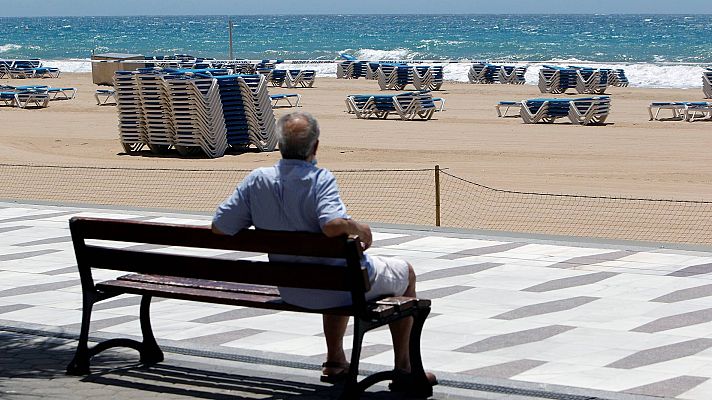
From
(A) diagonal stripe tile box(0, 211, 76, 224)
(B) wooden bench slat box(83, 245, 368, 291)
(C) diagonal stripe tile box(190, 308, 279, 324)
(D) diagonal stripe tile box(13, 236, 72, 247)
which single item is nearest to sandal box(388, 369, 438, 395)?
(B) wooden bench slat box(83, 245, 368, 291)

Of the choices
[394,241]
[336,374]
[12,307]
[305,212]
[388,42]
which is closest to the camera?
[305,212]

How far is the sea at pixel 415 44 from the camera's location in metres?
74.5

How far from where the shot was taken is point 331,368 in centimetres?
589

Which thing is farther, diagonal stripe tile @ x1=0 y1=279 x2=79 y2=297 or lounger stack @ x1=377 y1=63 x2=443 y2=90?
lounger stack @ x1=377 y1=63 x2=443 y2=90

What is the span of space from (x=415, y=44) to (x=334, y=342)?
105 m

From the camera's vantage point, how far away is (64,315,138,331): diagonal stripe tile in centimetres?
724

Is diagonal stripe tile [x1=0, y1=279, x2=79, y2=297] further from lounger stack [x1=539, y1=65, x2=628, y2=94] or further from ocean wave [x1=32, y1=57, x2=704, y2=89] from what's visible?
ocean wave [x1=32, y1=57, x2=704, y2=89]

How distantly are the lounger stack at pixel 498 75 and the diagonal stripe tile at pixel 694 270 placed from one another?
1637 inches


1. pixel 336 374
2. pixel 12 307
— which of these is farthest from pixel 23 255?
pixel 336 374

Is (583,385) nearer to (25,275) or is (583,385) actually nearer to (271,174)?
(271,174)

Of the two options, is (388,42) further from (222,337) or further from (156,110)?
(222,337)

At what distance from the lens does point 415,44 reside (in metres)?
110

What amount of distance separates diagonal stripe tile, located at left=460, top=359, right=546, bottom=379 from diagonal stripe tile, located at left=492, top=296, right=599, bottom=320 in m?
Result: 1.09

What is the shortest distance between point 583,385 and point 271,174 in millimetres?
1716
